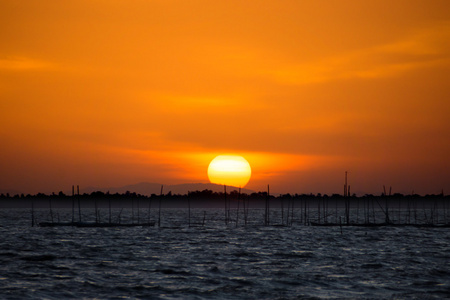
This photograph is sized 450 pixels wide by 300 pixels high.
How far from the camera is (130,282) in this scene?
3206 centimetres

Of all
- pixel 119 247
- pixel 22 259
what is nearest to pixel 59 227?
pixel 119 247

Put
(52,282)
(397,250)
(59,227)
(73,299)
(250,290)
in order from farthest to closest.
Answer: (59,227) → (397,250) → (52,282) → (250,290) → (73,299)

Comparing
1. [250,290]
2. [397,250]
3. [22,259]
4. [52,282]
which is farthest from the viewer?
[397,250]

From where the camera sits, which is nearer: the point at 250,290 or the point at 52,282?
the point at 250,290

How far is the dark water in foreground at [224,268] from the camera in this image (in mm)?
29219

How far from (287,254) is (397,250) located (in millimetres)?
10405

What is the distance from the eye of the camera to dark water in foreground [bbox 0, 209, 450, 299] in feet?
95.9

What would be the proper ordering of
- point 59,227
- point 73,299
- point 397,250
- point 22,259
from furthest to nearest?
point 59,227, point 397,250, point 22,259, point 73,299

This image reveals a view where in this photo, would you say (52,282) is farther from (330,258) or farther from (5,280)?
(330,258)

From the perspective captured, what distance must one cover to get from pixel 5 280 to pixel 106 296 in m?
7.49

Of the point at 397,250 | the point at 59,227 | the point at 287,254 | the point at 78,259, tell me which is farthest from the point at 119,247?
the point at 59,227

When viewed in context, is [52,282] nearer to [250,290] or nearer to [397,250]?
[250,290]

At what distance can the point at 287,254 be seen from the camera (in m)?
46.9

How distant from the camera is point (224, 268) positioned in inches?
1505
